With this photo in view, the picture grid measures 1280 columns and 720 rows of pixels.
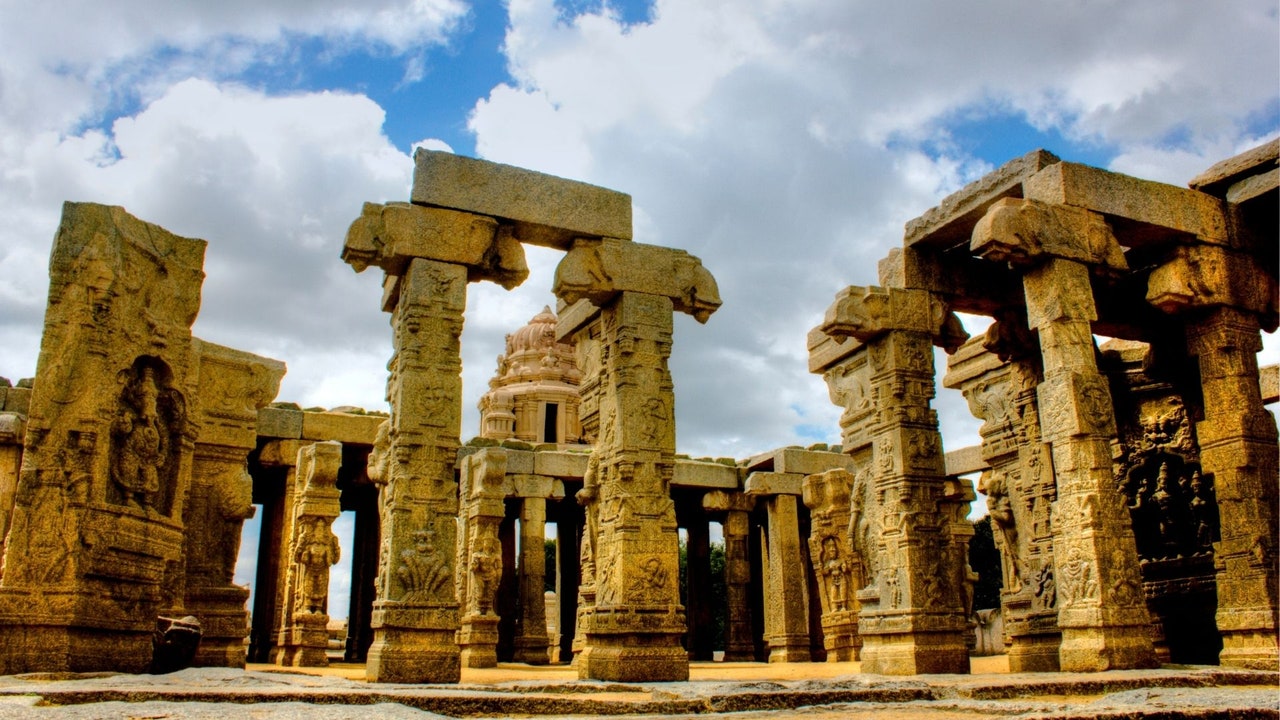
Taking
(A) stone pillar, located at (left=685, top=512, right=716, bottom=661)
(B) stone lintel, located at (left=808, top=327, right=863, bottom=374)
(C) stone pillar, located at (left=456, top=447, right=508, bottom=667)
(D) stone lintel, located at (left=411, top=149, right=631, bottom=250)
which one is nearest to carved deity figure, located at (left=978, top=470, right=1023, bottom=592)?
(B) stone lintel, located at (left=808, top=327, right=863, bottom=374)

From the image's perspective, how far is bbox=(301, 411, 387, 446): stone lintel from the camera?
19609mm

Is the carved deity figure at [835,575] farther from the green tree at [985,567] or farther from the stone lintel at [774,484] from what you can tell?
the green tree at [985,567]

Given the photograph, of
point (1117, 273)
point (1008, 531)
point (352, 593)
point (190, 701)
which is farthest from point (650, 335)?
point (352, 593)

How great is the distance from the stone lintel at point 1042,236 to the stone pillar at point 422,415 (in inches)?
183

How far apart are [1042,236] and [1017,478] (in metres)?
5.95

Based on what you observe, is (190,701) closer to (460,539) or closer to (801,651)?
(460,539)

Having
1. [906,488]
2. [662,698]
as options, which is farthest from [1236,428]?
[662,698]

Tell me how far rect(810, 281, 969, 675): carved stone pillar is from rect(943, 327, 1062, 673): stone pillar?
69.4 inches

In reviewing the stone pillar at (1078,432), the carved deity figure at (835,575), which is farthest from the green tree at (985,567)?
the stone pillar at (1078,432)

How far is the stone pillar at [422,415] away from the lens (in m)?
9.34

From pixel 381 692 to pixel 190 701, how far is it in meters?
1.19

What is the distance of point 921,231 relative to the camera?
1184cm

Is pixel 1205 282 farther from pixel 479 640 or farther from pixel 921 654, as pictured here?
pixel 479 640

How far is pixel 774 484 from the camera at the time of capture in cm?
2181
